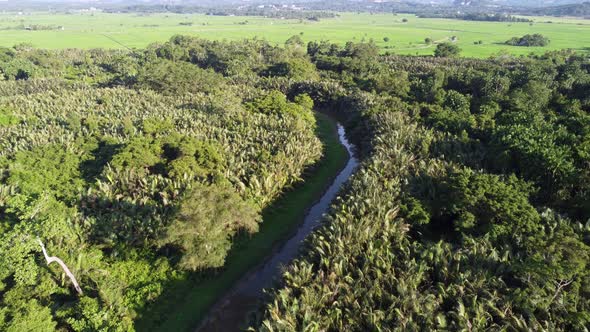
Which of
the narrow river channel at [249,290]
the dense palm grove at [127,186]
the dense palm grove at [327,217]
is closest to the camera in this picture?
the dense palm grove at [327,217]

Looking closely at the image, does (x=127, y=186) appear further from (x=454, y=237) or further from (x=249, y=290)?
(x=454, y=237)

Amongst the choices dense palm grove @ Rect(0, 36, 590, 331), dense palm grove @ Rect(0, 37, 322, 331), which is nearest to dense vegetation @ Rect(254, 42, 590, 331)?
dense palm grove @ Rect(0, 36, 590, 331)

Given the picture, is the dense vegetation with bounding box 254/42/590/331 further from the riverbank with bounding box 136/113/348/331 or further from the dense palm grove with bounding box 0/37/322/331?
the dense palm grove with bounding box 0/37/322/331

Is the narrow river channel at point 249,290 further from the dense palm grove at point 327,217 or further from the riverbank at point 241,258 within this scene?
the dense palm grove at point 327,217

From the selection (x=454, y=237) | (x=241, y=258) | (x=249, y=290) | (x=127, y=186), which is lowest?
(x=249, y=290)

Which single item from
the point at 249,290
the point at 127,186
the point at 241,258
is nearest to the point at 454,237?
the point at 249,290

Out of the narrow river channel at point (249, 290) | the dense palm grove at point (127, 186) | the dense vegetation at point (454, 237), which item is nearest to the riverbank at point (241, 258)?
the narrow river channel at point (249, 290)
